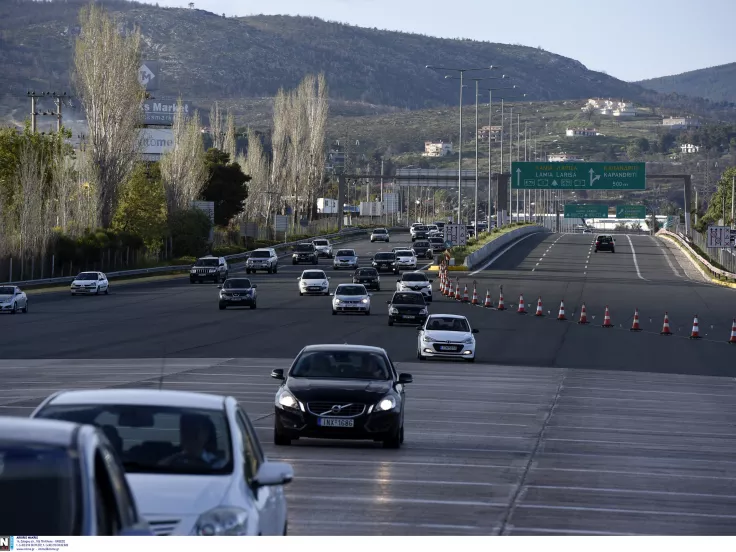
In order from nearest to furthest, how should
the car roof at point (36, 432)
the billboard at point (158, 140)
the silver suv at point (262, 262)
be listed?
1. the car roof at point (36, 432)
2. the silver suv at point (262, 262)
3. the billboard at point (158, 140)

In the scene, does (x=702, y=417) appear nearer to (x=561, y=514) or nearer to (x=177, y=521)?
(x=561, y=514)

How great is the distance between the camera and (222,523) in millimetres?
8273

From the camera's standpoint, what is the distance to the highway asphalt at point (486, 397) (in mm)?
13898

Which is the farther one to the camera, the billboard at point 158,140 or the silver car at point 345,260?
the billboard at point 158,140

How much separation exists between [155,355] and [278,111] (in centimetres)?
10887

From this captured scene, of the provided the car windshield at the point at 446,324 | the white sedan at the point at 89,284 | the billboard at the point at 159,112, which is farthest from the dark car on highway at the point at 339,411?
the billboard at the point at 159,112

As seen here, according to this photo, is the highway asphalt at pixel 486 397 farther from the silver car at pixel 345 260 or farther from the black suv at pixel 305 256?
the black suv at pixel 305 256

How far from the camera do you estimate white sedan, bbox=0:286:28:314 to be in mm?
56250

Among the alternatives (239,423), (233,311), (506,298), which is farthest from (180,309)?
(239,423)

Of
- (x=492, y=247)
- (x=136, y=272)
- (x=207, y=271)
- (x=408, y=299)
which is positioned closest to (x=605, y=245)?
(x=492, y=247)

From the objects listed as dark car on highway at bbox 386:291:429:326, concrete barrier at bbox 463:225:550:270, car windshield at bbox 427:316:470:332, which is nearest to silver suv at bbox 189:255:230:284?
concrete barrier at bbox 463:225:550:270

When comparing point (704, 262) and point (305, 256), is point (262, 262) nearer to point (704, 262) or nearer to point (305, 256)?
point (305, 256)

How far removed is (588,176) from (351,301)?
6408 centimetres

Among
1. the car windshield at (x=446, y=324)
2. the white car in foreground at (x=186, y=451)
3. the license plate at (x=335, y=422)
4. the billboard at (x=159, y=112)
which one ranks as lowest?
the car windshield at (x=446, y=324)
